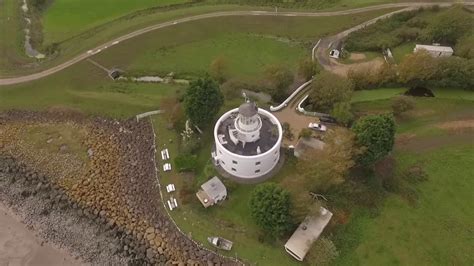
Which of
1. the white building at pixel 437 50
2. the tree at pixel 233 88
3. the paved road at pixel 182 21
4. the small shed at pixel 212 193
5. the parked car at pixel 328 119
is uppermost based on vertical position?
the paved road at pixel 182 21

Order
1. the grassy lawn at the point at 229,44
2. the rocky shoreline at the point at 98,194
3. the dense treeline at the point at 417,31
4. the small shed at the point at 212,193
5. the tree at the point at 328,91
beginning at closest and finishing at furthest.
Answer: the rocky shoreline at the point at 98,194 < the small shed at the point at 212,193 < the tree at the point at 328,91 < the dense treeline at the point at 417,31 < the grassy lawn at the point at 229,44

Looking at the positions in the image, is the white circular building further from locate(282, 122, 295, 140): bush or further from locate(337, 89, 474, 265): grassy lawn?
locate(337, 89, 474, 265): grassy lawn

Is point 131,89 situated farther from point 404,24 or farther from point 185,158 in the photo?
point 404,24

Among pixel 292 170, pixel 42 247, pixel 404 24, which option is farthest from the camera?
pixel 404 24

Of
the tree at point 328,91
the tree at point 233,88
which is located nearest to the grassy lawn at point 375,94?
the tree at point 328,91

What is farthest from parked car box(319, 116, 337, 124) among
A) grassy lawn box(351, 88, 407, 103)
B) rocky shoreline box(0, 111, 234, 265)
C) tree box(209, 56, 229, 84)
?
rocky shoreline box(0, 111, 234, 265)

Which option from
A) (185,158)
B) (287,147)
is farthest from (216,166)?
(287,147)

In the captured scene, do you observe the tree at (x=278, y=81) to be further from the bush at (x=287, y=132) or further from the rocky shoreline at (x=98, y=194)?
the rocky shoreline at (x=98, y=194)
